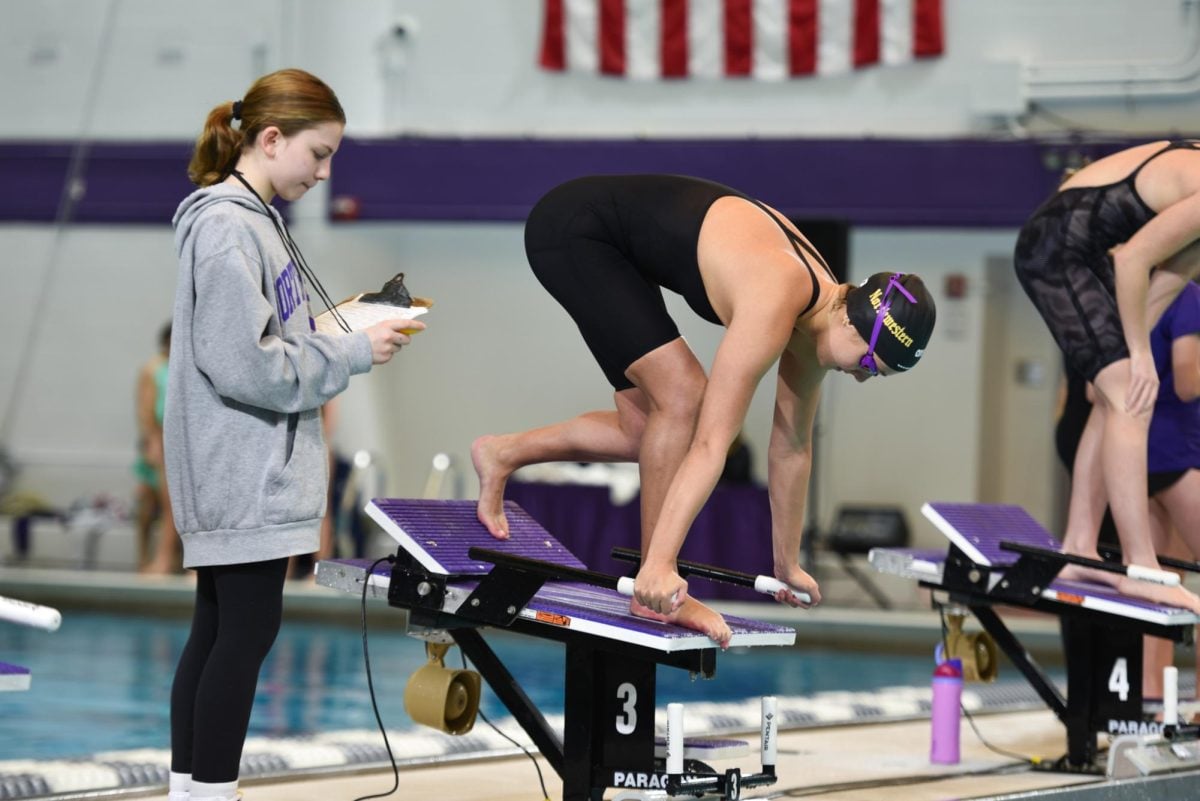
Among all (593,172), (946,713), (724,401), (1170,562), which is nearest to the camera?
(724,401)

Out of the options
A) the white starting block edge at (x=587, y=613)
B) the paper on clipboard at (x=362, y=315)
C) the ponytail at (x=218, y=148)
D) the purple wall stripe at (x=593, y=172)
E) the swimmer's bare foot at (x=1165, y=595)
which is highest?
the purple wall stripe at (x=593, y=172)

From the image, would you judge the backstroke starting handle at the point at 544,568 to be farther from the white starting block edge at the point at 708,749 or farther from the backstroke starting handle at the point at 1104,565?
the backstroke starting handle at the point at 1104,565

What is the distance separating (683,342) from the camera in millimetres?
3656

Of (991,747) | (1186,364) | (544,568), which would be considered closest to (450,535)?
(544,568)

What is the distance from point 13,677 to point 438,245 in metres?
10.1

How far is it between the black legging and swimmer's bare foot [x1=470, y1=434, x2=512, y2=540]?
64 centimetres

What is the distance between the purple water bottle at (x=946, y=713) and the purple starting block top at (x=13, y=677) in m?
2.77

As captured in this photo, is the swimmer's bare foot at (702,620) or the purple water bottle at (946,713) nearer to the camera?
the swimmer's bare foot at (702,620)

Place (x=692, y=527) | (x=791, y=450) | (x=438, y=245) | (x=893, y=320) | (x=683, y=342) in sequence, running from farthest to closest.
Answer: (x=438, y=245) → (x=692, y=527) → (x=791, y=450) → (x=683, y=342) → (x=893, y=320)

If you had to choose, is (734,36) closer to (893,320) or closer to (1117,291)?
(1117,291)

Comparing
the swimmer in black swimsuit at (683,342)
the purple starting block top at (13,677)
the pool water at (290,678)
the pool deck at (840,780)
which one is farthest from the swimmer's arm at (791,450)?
the pool water at (290,678)

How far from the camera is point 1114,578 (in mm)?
4641

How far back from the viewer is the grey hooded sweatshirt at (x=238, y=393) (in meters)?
3.08

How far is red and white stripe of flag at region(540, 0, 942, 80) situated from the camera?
11.6m
